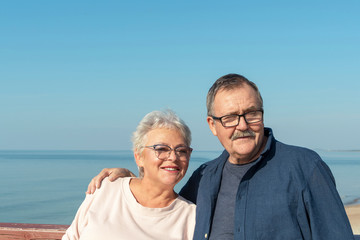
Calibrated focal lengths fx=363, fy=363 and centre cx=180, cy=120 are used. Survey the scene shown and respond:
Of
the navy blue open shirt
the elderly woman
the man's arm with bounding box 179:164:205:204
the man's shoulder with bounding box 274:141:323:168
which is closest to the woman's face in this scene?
the elderly woman

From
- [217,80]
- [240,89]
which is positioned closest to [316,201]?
[240,89]

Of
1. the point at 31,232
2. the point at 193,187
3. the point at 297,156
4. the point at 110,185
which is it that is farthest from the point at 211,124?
the point at 31,232

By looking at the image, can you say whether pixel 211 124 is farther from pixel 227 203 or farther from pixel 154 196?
pixel 154 196

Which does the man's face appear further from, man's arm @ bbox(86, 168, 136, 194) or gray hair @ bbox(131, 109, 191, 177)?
man's arm @ bbox(86, 168, 136, 194)

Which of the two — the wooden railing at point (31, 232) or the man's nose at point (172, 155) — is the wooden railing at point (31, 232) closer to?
the wooden railing at point (31, 232)

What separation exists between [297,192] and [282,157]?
0.27 metres

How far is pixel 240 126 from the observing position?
2537 millimetres

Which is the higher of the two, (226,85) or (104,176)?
(226,85)

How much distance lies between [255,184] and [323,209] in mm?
448

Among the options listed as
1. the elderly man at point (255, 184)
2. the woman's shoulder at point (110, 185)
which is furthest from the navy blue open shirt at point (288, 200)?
the woman's shoulder at point (110, 185)

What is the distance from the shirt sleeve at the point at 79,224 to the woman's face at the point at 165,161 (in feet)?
1.79

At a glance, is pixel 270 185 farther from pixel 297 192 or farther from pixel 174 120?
pixel 174 120

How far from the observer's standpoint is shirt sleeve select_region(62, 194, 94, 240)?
2842 millimetres

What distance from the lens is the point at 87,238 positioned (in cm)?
275
